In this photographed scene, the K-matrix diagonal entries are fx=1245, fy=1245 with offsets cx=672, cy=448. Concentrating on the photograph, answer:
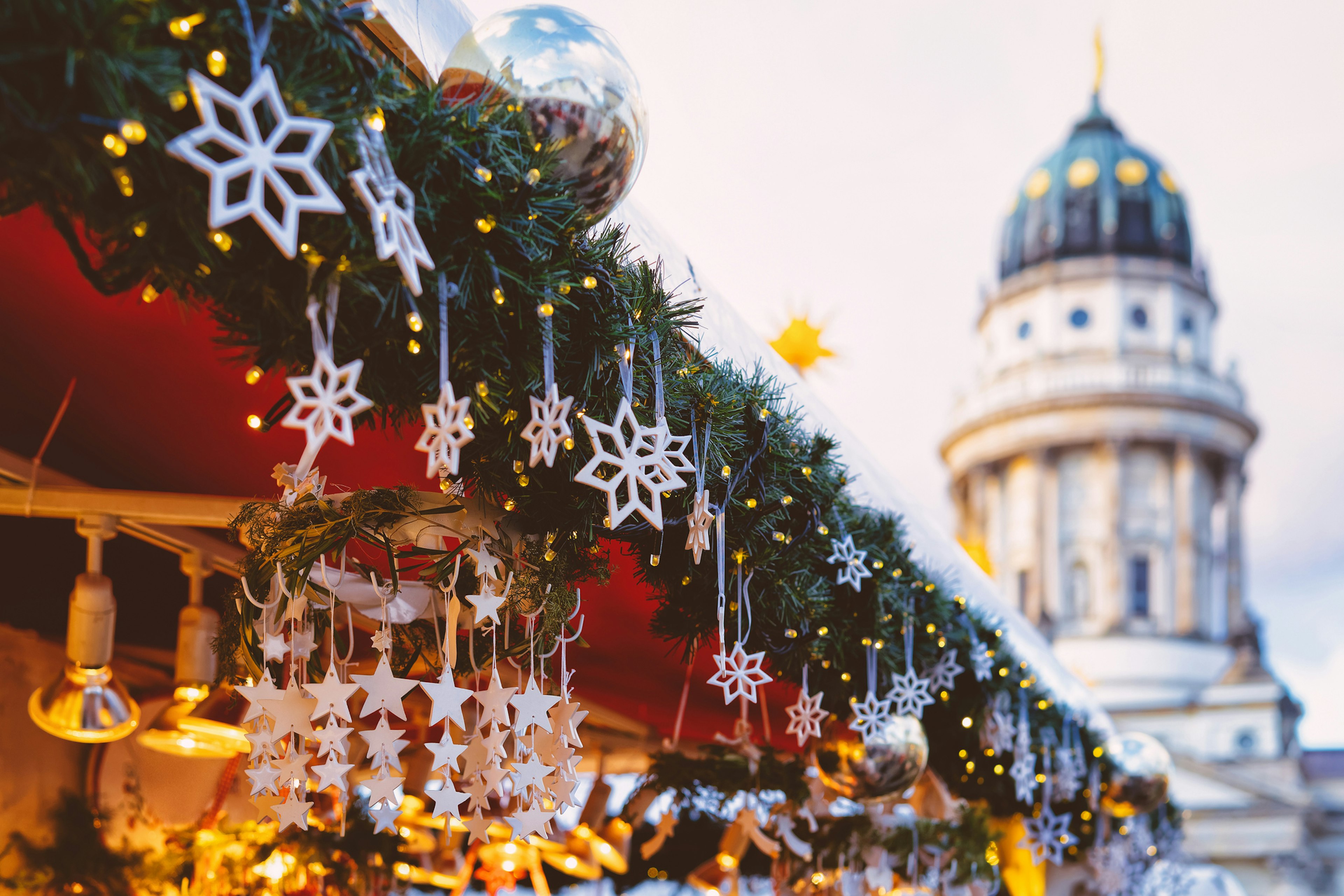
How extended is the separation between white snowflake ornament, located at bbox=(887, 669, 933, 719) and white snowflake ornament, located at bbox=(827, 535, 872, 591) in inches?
20.9

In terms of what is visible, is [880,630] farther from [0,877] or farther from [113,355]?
[0,877]

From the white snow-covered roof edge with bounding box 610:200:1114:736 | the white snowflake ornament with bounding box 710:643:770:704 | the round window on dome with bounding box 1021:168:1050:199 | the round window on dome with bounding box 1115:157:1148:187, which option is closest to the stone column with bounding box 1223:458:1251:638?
the round window on dome with bounding box 1115:157:1148:187

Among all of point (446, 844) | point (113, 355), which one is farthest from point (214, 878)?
point (446, 844)

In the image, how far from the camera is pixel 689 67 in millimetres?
8750

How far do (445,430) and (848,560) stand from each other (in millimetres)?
1924

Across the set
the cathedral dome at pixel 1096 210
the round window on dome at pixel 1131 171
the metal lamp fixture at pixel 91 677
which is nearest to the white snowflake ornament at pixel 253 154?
the metal lamp fixture at pixel 91 677

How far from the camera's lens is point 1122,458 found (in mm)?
38031

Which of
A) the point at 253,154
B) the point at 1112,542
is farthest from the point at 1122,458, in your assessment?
the point at 253,154

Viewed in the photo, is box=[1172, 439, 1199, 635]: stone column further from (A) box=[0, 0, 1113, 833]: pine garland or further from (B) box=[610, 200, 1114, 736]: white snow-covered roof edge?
(A) box=[0, 0, 1113, 833]: pine garland

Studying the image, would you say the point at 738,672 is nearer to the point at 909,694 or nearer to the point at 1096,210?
the point at 909,694

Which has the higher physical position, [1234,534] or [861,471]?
[1234,534]

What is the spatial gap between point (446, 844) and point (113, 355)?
158cm

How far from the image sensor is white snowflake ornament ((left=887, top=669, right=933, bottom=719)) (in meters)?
3.83

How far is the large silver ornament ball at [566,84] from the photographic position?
6.01 ft
